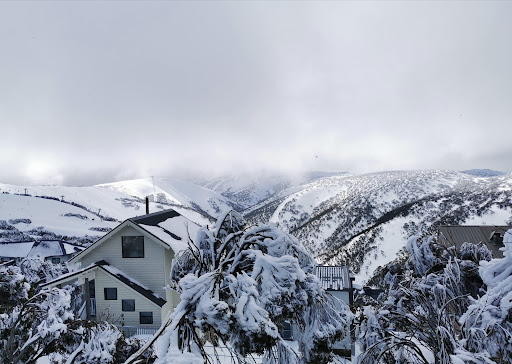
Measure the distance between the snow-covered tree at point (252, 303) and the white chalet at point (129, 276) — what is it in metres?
12.8

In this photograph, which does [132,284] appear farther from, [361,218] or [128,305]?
[361,218]

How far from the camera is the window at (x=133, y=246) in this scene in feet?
60.6

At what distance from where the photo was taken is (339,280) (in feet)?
60.7

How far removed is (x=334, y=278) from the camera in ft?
61.6

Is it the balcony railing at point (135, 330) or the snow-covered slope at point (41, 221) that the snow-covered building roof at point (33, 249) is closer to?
the snow-covered slope at point (41, 221)

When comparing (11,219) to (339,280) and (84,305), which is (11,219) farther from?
(339,280)

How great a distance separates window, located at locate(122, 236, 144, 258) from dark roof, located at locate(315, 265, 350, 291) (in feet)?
36.1

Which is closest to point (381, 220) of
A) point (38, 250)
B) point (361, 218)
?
point (361, 218)

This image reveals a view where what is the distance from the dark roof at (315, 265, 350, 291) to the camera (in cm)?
1785

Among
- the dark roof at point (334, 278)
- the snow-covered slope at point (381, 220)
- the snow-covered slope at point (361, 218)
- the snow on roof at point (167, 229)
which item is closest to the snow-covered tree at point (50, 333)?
the snow on roof at point (167, 229)

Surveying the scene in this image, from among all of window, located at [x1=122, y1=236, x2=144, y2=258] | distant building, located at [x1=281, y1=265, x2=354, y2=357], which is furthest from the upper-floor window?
distant building, located at [x1=281, y1=265, x2=354, y2=357]

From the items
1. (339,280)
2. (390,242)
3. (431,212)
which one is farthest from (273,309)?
(431,212)

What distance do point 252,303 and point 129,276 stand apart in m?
17.3

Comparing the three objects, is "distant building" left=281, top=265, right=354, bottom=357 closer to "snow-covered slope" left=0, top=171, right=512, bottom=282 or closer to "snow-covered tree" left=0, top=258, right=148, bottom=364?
"snow-covered tree" left=0, top=258, right=148, bottom=364
